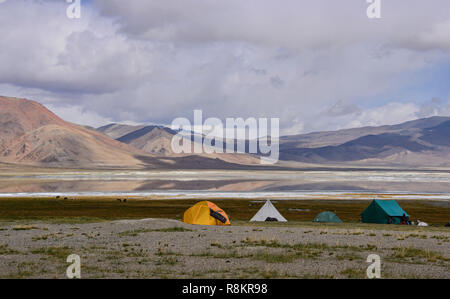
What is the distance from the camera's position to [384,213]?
121 ft

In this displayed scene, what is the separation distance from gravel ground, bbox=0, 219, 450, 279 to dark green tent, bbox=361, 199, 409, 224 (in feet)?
38.6

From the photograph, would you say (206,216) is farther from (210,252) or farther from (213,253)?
(213,253)

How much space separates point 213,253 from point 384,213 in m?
22.6

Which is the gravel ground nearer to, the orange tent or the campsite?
the campsite

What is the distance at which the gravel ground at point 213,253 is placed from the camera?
1405cm

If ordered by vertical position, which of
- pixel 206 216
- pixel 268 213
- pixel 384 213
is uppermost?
pixel 206 216

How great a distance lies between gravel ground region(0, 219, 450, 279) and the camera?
14.0 meters

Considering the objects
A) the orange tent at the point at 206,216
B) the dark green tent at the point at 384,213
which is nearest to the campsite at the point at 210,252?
the orange tent at the point at 206,216

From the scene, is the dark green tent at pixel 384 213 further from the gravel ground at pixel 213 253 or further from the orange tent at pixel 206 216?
the orange tent at pixel 206 216

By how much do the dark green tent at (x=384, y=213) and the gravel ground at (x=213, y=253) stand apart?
11.8 m

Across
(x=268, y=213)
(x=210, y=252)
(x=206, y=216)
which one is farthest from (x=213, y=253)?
(x=268, y=213)
